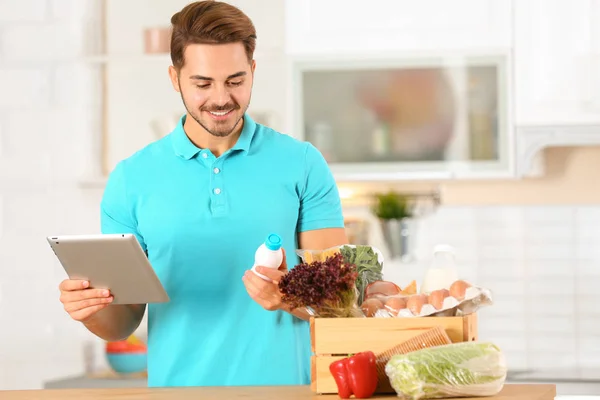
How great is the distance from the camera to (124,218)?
222cm

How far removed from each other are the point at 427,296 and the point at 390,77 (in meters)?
2.14

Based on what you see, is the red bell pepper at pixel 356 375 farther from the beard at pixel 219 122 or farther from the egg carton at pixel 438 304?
the beard at pixel 219 122

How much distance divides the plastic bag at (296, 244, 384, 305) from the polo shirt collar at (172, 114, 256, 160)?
44 cm

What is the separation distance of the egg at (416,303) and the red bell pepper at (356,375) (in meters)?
0.12

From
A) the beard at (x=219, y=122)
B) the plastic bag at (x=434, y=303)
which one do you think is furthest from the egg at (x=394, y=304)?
the beard at (x=219, y=122)

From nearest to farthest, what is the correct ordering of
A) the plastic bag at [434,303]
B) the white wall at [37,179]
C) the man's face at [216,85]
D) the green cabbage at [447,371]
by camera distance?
1. the green cabbage at [447,371]
2. the plastic bag at [434,303]
3. the man's face at [216,85]
4. the white wall at [37,179]

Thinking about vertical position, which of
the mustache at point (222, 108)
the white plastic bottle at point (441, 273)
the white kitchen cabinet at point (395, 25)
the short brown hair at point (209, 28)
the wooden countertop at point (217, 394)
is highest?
the white kitchen cabinet at point (395, 25)

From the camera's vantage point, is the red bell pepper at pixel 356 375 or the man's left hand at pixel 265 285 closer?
the red bell pepper at pixel 356 375

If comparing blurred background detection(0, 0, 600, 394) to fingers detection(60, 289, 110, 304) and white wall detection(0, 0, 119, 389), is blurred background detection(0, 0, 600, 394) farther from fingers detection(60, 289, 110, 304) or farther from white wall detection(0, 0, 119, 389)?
fingers detection(60, 289, 110, 304)

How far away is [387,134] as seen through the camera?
3.80 m

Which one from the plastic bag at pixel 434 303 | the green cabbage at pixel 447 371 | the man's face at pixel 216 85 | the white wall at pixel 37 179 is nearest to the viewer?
the green cabbage at pixel 447 371

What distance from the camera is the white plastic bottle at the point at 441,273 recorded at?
5.91 ft

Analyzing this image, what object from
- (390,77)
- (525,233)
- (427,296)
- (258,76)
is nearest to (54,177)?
(258,76)

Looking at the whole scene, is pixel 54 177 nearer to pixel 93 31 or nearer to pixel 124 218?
pixel 93 31
